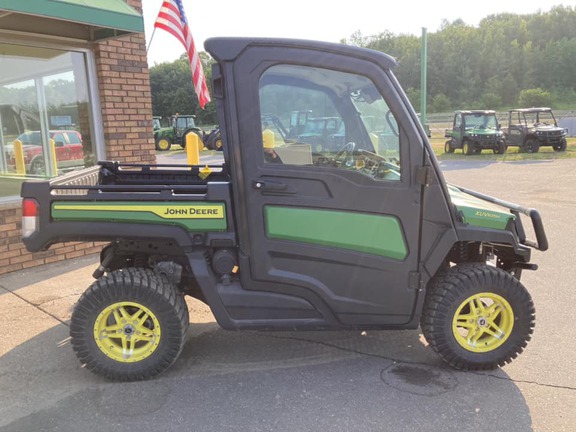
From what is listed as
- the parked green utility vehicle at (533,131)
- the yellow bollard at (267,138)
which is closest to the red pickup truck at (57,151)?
the yellow bollard at (267,138)

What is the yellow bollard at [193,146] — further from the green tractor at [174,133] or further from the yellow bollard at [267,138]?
the green tractor at [174,133]

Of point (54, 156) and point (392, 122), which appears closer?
point (392, 122)

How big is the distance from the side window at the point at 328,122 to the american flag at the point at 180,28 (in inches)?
169

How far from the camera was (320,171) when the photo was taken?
3123 millimetres

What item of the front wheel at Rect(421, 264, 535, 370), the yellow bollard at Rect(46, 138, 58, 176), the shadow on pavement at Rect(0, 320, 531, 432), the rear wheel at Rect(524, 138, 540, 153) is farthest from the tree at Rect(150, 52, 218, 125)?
the front wheel at Rect(421, 264, 535, 370)

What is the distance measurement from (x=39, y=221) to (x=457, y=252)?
288cm

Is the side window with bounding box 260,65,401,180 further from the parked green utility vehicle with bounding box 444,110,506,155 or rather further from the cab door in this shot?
the parked green utility vehicle with bounding box 444,110,506,155

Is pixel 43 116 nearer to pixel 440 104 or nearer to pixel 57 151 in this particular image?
pixel 57 151

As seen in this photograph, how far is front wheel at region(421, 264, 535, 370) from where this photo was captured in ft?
10.8

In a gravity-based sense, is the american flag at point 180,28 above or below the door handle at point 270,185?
above

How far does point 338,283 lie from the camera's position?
326cm

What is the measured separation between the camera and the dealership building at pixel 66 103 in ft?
19.0

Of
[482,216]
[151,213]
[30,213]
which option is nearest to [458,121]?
[482,216]

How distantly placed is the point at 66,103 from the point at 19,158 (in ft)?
3.13
